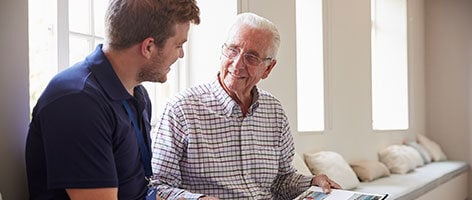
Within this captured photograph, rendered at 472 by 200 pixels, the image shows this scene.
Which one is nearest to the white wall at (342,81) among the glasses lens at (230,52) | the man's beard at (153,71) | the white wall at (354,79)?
the white wall at (354,79)

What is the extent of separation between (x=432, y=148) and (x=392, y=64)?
3.51 ft

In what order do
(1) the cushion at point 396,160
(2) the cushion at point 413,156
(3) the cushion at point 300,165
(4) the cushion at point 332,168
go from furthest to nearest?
(2) the cushion at point 413,156 → (1) the cushion at point 396,160 → (4) the cushion at point 332,168 → (3) the cushion at point 300,165

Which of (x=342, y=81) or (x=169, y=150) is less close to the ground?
(x=342, y=81)

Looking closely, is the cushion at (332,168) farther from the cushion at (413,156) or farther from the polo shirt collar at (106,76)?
the polo shirt collar at (106,76)

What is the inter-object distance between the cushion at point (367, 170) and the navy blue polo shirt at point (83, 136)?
3144 mm

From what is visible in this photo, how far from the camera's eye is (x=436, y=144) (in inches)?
245

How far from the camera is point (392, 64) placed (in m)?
5.97

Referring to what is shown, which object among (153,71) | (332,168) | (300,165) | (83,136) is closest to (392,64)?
(332,168)

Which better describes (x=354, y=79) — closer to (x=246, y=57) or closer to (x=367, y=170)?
(x=367, y=170)

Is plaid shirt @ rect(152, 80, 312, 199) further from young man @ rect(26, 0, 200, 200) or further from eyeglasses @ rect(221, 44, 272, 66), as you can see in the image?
young man @ rect(26, 0, 200, 200)

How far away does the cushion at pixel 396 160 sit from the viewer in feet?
16.1

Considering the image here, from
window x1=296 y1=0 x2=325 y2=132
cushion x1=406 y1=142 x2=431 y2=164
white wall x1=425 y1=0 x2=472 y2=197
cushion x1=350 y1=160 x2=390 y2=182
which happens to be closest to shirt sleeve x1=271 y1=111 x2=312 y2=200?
window x1=296 y1=0 x2=325 y2=132

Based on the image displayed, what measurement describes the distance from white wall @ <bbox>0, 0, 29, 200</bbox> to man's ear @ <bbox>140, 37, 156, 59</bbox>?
41 cm

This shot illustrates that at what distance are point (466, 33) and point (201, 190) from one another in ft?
17.0
